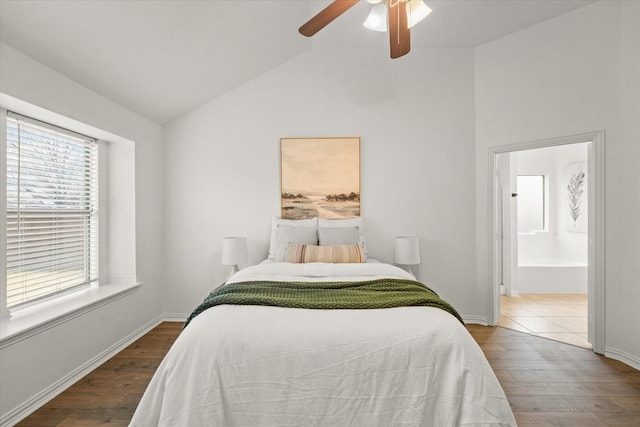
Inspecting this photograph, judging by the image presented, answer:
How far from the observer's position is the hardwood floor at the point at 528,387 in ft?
6.10

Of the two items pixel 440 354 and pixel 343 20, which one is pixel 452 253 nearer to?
pixel 440 354

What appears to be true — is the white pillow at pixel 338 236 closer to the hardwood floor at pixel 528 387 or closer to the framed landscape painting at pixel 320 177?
the framed landscape painting at pixel 320 177

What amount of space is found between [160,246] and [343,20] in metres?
3.00

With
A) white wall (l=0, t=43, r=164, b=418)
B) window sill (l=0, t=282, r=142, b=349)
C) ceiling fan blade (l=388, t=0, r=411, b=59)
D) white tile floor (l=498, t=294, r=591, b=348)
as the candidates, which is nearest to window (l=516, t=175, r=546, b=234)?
white tile floor (l=498, t=294, r=591, b=348)

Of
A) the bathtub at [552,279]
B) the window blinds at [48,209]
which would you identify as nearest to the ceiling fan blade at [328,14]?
the window blinds at [48,209]

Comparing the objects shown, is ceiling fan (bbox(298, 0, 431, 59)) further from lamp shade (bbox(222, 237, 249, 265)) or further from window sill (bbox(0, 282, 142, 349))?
window sill (bbox(0, 282, 142, 349))

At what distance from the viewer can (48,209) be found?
2.41m

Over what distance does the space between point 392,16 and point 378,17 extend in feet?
0.34

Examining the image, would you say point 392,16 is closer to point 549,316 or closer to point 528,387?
point 528,387

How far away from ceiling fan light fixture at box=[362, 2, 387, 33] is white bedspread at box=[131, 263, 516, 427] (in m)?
1.66

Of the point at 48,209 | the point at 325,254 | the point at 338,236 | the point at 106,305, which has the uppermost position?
the point at 48,209

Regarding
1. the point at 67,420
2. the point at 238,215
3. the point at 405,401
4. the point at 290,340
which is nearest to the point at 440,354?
the point at 405,401

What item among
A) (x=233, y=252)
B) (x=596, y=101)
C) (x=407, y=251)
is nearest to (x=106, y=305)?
(x=233, y=252)

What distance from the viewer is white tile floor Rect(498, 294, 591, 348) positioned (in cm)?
312
